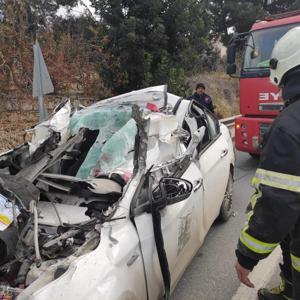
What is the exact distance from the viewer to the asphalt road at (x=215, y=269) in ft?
10.3

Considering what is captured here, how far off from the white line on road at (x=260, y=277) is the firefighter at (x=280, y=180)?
1.08 metres

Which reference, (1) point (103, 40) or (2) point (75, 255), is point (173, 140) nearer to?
(2) point (75, 255)

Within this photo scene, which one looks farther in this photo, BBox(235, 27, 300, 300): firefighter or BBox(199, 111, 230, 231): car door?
BBox(199, 111, 230, 231): car door

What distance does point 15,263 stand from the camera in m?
2.03

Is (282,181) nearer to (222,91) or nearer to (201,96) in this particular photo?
(201,96)

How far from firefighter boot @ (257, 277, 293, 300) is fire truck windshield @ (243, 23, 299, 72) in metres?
4.46

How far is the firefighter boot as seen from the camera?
2.63 meters

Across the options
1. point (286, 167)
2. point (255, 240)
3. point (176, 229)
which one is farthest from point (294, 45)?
point (176, 229)

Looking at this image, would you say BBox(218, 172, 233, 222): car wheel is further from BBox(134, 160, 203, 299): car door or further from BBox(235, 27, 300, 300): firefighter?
BBox(235, 27, 300, 300): firefighter

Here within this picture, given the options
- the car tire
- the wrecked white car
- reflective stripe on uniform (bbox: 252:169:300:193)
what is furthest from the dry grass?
reflective stripe on uniform (bbox: 252:169:300:193)

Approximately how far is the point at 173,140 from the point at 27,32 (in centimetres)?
678

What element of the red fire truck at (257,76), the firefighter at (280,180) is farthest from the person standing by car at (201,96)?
the firefighter at (280,180)

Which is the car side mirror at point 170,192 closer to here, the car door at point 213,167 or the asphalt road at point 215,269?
the car door at point 213,167

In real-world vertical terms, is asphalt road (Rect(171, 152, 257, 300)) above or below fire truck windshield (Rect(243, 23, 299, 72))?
below
